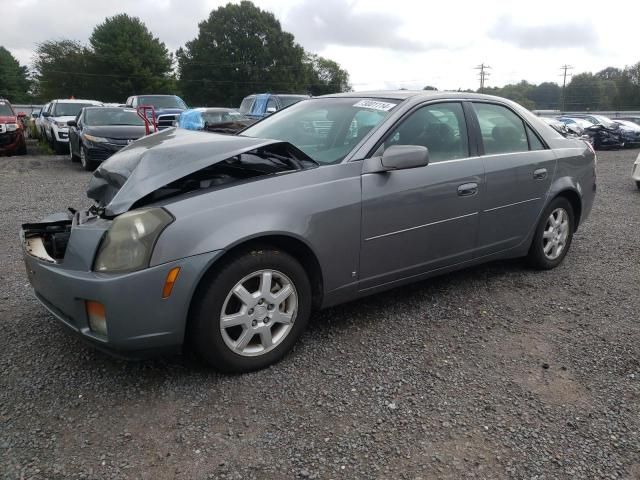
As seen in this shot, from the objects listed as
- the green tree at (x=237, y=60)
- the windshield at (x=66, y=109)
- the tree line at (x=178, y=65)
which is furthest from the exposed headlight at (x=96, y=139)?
the green tree at (x=237, y=60)

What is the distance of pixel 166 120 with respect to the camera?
1491 cm

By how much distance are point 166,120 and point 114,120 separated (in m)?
2.87

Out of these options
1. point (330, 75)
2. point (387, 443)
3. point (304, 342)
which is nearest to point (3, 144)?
point (304, 342)

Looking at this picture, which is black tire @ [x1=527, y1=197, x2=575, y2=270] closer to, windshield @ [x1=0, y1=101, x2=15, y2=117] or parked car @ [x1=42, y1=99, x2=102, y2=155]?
parked car @ [x1=42, y1=99, x2=102, y2=155]

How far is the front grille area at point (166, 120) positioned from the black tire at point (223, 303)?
1268cm

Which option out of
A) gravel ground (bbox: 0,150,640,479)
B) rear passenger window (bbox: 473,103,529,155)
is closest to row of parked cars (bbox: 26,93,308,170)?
rear passenger window (bbox: 473,103,529,155)

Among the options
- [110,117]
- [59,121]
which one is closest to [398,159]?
[110,117]

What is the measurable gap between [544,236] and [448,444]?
268 cm

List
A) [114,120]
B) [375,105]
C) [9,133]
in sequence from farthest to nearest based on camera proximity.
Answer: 1. [9,133]
2. [114,120]
3. [375,105]

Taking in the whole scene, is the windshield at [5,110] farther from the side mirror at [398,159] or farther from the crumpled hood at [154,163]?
the side mirror at [398,159]

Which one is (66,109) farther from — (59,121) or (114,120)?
(114,120)

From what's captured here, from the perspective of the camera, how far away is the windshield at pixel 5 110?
14119 millimetres

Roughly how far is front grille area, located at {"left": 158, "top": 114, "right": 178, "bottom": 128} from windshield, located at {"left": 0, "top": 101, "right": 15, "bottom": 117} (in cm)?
397

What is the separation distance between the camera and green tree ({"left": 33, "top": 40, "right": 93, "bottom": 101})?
5431 centimetres
